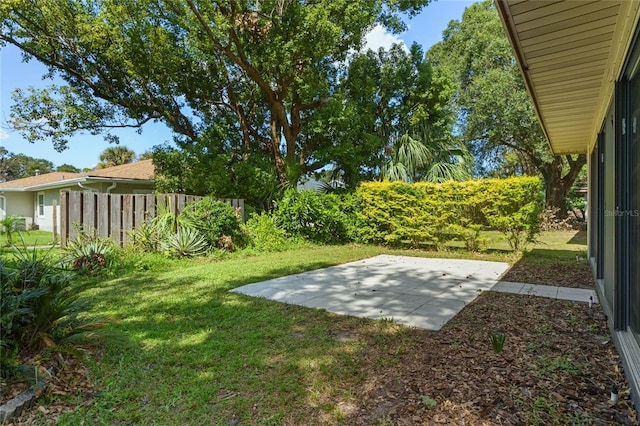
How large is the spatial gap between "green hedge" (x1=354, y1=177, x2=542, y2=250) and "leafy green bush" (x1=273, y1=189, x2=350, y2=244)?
0.56 meters

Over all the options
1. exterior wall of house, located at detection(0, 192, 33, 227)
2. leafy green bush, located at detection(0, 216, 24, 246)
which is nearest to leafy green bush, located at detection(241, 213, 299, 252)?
leafy green bush, located at detection(0, 216, 24, 246)

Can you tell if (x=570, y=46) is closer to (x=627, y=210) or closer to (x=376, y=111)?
(x=627, y=210)

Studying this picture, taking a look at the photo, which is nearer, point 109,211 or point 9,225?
point 109,211

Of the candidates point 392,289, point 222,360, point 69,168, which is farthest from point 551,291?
point 69,168

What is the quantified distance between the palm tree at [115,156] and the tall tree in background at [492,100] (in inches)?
883

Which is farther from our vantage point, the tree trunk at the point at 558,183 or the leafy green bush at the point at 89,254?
the tree trunk at the point at 558,183

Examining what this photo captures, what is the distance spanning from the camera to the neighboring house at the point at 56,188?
1368cm

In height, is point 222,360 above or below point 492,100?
below

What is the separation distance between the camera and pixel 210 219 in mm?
7742

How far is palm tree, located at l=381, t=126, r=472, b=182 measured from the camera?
35.4 ft

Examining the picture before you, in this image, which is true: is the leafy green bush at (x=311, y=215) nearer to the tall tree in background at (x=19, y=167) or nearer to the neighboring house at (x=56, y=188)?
the neighboring house at (x=56, y=188)

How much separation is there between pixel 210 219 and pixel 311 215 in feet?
9.53

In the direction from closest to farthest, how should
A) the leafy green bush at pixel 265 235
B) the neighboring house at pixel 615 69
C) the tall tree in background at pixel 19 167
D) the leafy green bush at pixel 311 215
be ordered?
1. the neighboring house at pixel 615 69
2. the leafy green bush at pixel 265 235
3. the leafy green bush at pixel 311 215
4. the tall tree in background at pixel 19 167

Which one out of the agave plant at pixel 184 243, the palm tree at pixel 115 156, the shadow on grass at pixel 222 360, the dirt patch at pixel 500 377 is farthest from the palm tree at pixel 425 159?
the palm tree at pixel 115 156
